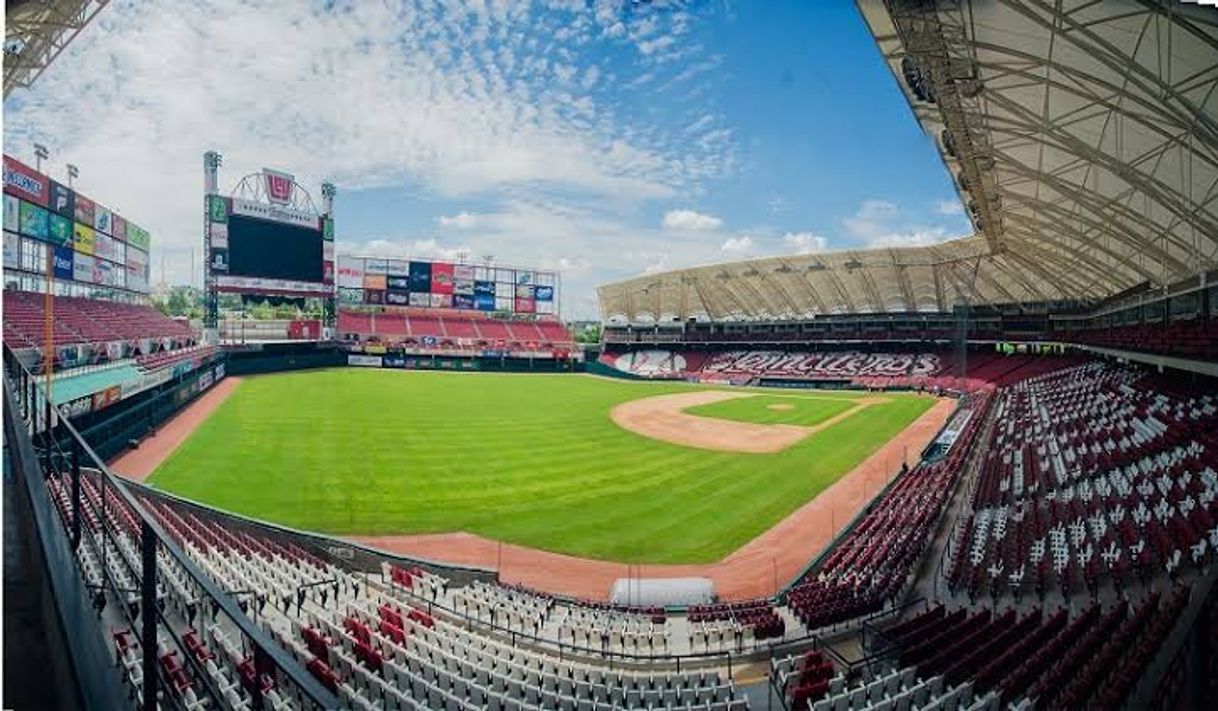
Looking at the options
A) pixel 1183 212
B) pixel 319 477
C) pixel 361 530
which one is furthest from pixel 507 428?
pixel 1183 212

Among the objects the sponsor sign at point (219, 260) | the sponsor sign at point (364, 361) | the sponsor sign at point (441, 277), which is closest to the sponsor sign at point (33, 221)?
the sponsor sign at point (219, 260)

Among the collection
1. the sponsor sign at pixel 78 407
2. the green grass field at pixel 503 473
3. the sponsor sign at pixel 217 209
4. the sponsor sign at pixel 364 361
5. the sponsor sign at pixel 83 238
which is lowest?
the green grass field at pixel 503 473

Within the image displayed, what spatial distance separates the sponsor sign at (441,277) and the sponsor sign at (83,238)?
3924cm

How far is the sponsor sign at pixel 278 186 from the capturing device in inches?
2414

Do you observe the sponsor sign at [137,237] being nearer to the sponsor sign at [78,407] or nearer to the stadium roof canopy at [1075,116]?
the sponsor sign at [78,407]

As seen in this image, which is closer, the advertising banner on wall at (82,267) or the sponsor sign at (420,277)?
the advertising banner on wall at (82,267)

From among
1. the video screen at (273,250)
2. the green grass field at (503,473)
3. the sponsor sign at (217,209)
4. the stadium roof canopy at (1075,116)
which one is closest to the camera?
the stadium roof canopy at (1075,116)

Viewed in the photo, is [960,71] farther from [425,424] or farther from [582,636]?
[425,424]

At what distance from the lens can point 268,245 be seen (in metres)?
62.5

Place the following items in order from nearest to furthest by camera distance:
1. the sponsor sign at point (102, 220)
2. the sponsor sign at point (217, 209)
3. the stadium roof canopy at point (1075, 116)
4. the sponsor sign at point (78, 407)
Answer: the stadium roof canopy at point (1075, 116)
the sponsor sign at point (78, 407)
the sponsor sign at point (102, 220)
the sponsor sign at point (217, 209)

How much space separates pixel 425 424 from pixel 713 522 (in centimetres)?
1989

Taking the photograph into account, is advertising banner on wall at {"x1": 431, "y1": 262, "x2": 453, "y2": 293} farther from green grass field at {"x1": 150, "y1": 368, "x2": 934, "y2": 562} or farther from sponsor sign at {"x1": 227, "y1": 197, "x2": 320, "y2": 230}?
green grass field at {"x1": 150, "y1": 368, "x2": 934, "y2": 562}

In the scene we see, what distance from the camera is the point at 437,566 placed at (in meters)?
15.5

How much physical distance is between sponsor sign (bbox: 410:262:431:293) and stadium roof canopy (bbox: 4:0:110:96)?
228 feet
